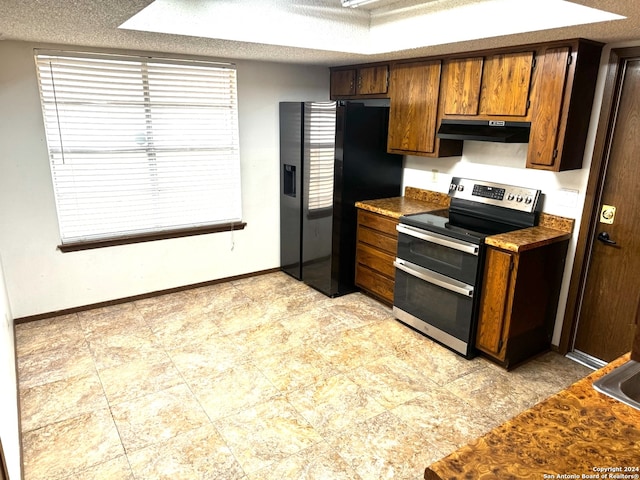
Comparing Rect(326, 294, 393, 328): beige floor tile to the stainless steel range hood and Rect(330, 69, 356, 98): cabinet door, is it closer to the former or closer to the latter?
the stainless steel range hood

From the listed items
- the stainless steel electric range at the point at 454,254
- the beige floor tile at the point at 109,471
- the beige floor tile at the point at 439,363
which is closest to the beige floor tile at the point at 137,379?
the beige floor tile at the point at 109,471

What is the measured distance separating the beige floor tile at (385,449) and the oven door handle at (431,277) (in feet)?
3.21

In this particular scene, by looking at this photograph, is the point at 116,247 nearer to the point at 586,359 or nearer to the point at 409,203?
the point at 409,203

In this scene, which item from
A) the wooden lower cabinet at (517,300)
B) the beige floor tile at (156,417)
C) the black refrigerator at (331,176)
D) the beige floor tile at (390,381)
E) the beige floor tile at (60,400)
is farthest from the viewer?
the black refrigerator at (331,176)

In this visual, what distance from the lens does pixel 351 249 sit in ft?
13.2

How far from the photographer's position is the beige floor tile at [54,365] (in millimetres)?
2754

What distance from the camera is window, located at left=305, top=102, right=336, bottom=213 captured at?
3709mm

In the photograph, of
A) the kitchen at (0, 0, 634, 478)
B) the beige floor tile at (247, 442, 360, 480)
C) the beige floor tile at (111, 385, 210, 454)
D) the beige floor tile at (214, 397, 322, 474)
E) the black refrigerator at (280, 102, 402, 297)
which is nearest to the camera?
the beige floor tile at (247, 442, 360, 480)

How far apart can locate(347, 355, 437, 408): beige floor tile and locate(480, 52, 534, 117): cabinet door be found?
1.80 meters

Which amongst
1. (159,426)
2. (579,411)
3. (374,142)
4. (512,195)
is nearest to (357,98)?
(374,142)

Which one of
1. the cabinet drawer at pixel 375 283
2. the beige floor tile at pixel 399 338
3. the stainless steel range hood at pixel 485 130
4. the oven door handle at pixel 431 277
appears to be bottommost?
the beige floor tile at pixel 399 338

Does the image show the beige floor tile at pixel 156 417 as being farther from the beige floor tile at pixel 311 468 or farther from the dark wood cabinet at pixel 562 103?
the dark wood cabinet at pixel 562 103

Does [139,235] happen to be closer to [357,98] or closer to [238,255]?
[238,255]

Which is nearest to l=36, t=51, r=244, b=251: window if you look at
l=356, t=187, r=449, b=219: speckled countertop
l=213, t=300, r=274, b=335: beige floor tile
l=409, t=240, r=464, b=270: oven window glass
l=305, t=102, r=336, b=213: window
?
l=305, t=102, r=336, b=213: window
